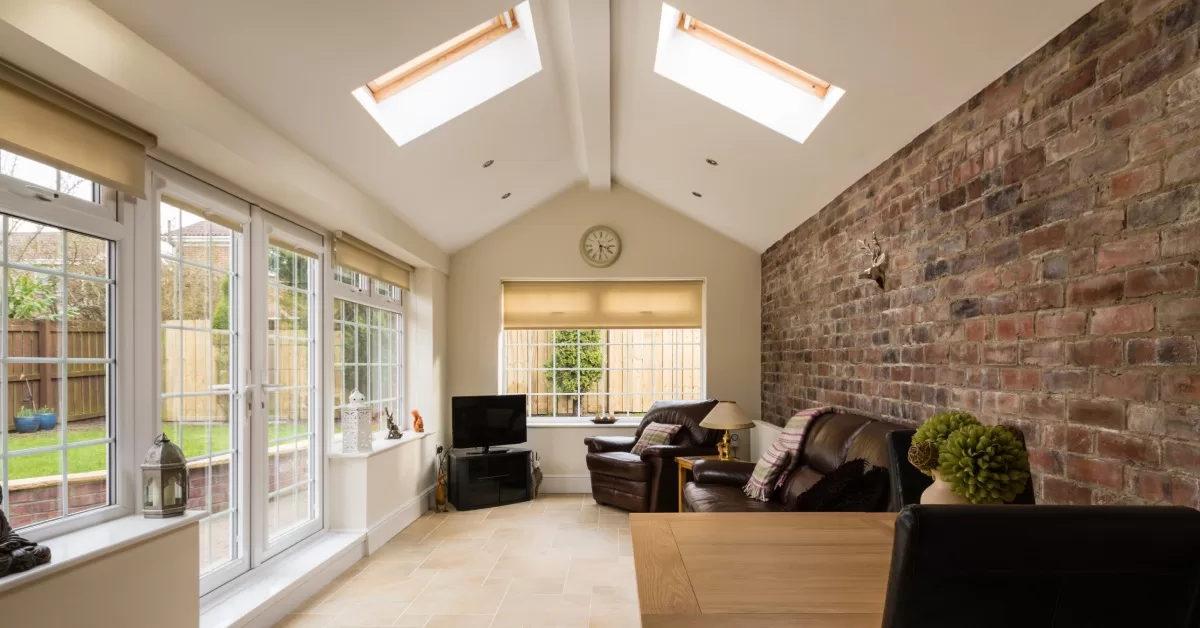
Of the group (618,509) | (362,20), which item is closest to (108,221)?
(362,20)

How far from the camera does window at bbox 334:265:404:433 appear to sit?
5.07m

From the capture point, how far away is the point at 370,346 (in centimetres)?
566

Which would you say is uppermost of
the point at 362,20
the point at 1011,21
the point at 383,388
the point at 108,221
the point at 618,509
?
the point at 362,20

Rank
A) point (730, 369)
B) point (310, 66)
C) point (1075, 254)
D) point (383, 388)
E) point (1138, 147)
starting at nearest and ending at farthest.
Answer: point (1138, 147), point (1075, 254), point (310, 66), point (383, 388), point (730, 369)

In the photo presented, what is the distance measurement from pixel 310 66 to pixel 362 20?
0.33 m

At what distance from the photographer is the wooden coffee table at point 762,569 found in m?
1.08

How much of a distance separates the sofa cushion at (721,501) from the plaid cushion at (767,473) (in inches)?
2.4

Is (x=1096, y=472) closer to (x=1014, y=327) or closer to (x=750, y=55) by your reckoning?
(x=1014, y=327)

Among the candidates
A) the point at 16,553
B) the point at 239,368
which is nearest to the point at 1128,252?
the point at 16,553

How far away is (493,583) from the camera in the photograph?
4281 millimetres

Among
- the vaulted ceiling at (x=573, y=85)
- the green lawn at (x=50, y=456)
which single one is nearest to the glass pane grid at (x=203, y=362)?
the green lawn at (x=50, y=456)

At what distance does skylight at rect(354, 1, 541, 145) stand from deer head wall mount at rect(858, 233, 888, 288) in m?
2.16

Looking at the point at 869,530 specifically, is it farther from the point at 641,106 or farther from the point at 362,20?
the point at 641,106

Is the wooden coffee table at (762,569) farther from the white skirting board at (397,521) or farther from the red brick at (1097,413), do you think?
the white skirting board at (397,521)
